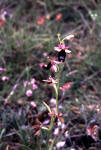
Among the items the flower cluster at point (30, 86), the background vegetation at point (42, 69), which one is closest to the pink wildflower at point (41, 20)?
the background vegetation at point (42, 69)

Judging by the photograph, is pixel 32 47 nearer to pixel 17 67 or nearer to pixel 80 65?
pixel 17 67

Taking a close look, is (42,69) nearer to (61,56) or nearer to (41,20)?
(41,20)

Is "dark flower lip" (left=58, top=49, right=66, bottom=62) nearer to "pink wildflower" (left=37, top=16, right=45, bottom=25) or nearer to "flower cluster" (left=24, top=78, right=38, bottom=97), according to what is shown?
"flower cluster" (left=24, top=78, right=38, bottom=97)

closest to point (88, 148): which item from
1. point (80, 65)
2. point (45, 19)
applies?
point (80, 65)

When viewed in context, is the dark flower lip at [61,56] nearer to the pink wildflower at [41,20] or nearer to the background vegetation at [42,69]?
the background vegetation at [42,69]

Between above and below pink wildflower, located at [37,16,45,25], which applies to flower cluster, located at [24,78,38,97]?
below

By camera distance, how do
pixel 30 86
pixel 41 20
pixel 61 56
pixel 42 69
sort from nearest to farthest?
pixel 61 56 → pixel 30 86 → pixel 42 69 → pixel 41 20

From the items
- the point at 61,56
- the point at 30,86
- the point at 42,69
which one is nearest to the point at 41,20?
the point at 42,69

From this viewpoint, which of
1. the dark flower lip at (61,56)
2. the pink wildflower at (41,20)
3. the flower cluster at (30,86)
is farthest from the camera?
the pink wildflower at (41,20)

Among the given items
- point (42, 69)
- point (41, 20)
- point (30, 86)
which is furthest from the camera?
point (41, 20)

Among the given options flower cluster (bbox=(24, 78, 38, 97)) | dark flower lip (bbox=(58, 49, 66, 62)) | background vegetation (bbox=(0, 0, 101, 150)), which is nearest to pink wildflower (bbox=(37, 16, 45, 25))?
background vegetation (bbox=(0, 0, 101, 150))

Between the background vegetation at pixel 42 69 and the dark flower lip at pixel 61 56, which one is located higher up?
the dark flower lip at pixel 61 56
